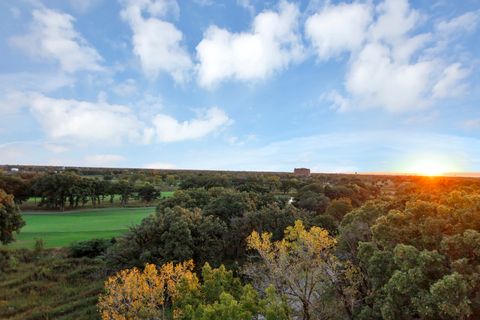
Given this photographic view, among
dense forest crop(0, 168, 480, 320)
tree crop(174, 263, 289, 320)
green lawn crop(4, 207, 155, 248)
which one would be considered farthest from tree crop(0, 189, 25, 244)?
tree crop(174, 263, 289, 320)

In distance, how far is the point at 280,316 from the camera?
533 inches

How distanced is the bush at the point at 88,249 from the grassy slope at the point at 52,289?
6.66 ft

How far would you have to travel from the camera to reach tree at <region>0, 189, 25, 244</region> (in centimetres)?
3841

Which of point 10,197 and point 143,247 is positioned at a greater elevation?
point 10,197

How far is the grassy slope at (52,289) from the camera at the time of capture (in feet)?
87.8

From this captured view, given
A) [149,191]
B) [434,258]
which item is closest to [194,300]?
[434,258]

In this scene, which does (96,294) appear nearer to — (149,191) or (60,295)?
(60,295)

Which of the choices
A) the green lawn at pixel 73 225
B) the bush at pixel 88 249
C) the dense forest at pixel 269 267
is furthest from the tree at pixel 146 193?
the dense forest at pixel 269 267

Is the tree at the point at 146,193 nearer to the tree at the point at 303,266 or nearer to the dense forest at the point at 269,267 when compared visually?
the dense forest at the point at 269,267

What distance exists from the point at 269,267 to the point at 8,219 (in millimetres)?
33328

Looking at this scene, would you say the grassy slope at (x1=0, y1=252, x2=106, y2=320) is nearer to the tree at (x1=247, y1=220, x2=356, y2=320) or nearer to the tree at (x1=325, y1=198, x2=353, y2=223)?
the tree at (x1=247, y1=220, x2=356, y2=320)

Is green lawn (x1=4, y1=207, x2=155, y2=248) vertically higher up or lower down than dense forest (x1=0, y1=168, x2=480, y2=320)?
lower down

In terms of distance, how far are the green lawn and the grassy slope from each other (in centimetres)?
635

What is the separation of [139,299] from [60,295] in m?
18.6
